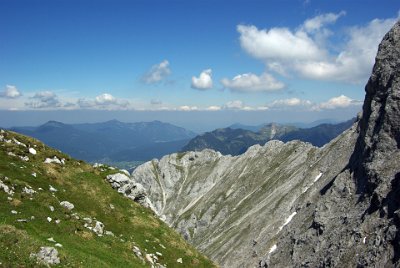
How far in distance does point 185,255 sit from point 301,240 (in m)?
76.0

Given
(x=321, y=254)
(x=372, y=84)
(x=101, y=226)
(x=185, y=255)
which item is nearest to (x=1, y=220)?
(x=101, y=226)

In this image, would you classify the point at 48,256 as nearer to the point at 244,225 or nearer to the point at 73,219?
the point at 73,219

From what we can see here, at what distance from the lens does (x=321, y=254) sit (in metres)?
89.4

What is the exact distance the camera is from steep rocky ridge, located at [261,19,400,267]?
70500 mm

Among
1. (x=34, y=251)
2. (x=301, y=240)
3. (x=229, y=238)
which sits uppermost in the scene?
(x=34, y=251)

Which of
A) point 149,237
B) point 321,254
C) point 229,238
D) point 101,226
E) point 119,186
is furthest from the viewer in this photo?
point 229,238

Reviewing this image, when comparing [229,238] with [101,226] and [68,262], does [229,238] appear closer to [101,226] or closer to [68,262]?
[101,226]

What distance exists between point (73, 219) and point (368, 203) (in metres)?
73.9

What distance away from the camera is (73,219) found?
32.7 metres

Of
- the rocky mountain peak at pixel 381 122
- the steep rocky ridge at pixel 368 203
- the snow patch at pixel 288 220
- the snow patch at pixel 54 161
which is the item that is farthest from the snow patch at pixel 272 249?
the snow patch at pixel 54 161

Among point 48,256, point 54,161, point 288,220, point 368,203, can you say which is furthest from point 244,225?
point 48,256

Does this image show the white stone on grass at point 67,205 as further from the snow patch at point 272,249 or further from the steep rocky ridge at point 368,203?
the snow patch at point 272,249

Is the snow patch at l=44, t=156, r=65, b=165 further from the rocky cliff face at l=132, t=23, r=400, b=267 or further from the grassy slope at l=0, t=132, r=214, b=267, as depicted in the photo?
the rocky cliff face at l=132, t=23, r=400, b=267

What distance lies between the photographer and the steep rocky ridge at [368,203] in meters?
70.5
